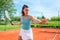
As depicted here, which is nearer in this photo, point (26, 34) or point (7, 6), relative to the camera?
point (26, 34)

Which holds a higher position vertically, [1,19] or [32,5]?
[32,5]

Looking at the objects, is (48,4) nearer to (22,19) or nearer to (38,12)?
(38,12)

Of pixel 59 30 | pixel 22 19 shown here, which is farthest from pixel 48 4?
pixel 22 19

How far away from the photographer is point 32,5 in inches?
181

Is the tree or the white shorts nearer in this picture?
the white shorts

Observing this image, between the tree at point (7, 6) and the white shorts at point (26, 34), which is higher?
the tree at point (7, 6)

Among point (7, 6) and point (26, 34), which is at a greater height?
point (7, 6)

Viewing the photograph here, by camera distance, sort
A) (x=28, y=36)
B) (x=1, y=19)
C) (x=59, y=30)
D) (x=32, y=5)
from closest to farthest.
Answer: (x=28, y=36), (x=32, y=5), (x=1, y=19), (x=59, y=30)

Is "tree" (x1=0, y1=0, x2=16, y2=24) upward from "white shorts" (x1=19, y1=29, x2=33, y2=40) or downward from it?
upward

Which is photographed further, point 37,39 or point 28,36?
point 37,39

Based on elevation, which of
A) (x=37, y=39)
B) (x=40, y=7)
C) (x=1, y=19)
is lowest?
(x=37, y=39)

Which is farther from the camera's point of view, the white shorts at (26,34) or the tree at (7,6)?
the tree at (7,6)

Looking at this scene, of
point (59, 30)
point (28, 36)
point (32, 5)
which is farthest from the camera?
point (59, 30)

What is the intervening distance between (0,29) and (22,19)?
156 inches
